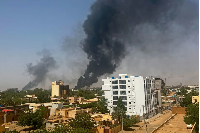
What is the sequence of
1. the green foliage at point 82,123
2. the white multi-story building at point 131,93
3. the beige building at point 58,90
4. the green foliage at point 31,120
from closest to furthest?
the green foliage at point 82,123, the green foliage at point 31,120, the white multi-story building at point 131,93, the beige building at point 58,90

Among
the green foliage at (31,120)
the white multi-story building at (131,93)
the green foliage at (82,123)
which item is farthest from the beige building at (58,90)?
the green foliage at (82,123)

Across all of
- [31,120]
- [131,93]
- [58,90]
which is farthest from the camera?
[58,90]

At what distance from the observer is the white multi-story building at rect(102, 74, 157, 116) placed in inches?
2137

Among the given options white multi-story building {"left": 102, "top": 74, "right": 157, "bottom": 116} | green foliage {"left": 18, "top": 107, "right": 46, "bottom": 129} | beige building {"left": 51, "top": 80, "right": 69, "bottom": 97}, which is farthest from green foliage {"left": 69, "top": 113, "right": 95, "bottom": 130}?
beige building {"left": 51, "top": 80, "right": 69, "bottom": 97}

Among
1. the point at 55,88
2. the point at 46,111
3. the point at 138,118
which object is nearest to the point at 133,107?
the point at 138,118

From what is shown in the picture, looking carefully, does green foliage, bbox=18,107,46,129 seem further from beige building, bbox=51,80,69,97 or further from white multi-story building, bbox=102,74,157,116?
beige building, bbox=51,80,69,97

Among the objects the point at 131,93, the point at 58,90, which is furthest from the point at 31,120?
the point at 58,90

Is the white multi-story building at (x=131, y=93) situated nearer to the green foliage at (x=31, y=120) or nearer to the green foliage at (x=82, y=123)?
the green foliage at (x=31, y=120)

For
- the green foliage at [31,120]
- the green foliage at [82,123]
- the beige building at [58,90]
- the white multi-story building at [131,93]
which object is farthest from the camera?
the beige building at [58,90]

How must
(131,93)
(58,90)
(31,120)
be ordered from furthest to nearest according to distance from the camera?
(58,90) < (131,93) < (31,120)

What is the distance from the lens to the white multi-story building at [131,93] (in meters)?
54.3

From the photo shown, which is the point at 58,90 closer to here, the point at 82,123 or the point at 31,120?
the point at 31,120

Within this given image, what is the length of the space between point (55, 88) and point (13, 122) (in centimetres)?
8679

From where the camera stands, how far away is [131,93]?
55.0m
